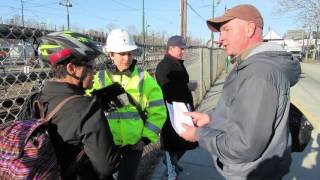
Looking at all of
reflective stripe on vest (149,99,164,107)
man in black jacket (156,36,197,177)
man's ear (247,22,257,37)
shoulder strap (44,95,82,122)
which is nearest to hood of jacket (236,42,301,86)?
man's ear (247,22,257,37)

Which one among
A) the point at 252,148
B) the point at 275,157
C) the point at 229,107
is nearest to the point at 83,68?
the point at 229,107

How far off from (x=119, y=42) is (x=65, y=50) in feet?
4.02

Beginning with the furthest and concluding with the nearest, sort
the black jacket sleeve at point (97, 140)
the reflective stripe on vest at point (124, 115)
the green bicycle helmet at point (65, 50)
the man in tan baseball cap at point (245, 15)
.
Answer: the reflective stripe on vest at point (124, 115)
the man in tan baseball cap at point (245, 15)
the green bicycle helmet at point (65, 50)
the black jacket sleeve at point (97, 140)

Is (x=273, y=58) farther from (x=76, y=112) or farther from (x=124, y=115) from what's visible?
(x=124, y=115)

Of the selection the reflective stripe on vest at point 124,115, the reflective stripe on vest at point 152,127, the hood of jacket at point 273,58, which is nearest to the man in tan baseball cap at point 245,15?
the hood of jacket at point 273,58

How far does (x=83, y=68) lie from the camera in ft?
7.00

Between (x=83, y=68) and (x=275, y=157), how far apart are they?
1.31 m

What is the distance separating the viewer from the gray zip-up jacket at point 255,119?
1.98 meters

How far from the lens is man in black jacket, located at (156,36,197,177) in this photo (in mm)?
4668

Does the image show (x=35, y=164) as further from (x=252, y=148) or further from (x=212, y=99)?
(x=212, y=99)

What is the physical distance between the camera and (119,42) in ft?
10.6

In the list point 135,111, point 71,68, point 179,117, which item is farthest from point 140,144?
point 71,68

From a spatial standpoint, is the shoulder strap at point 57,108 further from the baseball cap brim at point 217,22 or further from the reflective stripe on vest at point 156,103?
the reflective stripe on vest at point 156,103

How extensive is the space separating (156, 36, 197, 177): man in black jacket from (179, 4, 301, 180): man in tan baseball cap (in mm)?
2153
